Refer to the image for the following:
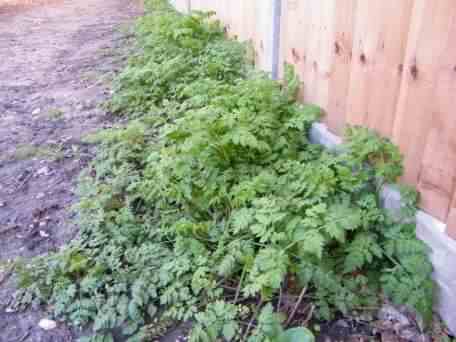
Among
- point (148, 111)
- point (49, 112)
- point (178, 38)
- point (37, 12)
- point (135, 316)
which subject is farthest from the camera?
point (37, 12)

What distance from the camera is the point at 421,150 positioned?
1789 millimetres

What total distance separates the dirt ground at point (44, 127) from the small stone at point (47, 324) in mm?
23

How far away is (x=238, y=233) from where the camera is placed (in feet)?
6.91

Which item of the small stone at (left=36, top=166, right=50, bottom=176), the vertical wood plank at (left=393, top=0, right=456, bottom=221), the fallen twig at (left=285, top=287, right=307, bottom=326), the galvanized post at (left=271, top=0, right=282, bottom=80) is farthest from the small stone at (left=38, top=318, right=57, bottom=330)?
the galvanized post at (left=271, top=0, right=282, bottom=80)

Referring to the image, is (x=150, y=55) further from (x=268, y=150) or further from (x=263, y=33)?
(x=268, y=150)

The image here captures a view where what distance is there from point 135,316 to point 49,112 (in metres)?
2.78

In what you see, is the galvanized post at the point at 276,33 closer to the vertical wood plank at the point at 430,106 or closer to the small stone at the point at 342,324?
the vertical wood plank at the point at 430,106

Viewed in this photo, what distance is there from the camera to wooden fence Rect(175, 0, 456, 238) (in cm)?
162

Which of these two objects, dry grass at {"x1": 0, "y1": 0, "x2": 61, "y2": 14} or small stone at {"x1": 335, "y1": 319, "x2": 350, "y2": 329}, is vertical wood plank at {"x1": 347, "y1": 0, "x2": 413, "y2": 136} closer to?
small stone at {"x1": 335, "y1": 319, "x2": 350, "y2": 329}

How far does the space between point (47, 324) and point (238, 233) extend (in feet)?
3.19

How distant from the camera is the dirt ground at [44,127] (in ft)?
7.58

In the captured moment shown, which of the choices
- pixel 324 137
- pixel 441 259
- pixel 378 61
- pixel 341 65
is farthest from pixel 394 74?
pixel 441 259

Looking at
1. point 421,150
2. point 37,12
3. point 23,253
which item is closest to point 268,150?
point 421,150

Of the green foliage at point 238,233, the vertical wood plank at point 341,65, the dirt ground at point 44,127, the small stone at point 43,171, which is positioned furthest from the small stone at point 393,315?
the small stone at point 43,171
